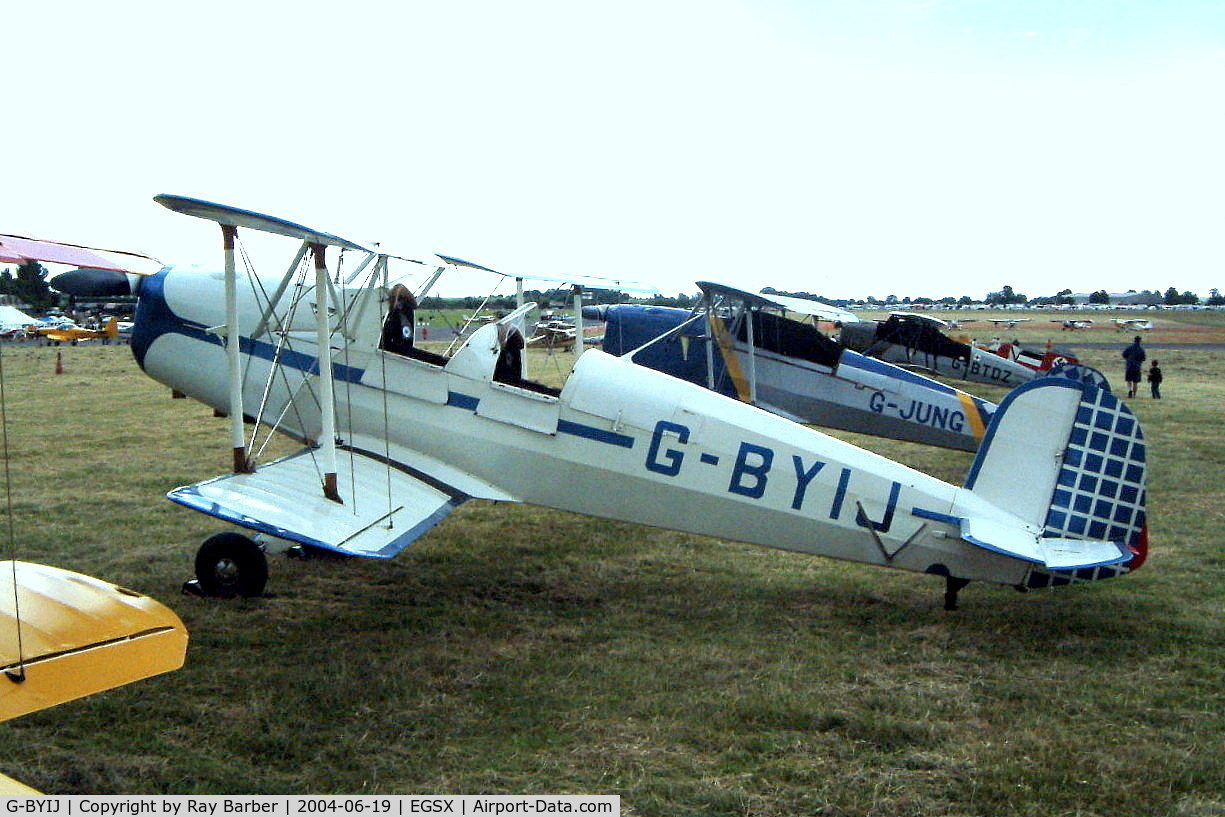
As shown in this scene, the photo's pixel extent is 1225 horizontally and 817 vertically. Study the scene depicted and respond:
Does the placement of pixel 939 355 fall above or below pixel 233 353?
below

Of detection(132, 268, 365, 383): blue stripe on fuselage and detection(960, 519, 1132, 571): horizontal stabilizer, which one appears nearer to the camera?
detection(960, 519, 1132, 571): horizontal stabilizer

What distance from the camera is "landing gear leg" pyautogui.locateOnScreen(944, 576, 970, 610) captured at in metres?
5.50

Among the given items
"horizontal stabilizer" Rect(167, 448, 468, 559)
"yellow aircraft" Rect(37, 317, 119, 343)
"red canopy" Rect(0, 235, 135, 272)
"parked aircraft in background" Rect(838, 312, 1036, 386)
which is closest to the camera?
"red canopy" Rect(0, 235, 135, 272)

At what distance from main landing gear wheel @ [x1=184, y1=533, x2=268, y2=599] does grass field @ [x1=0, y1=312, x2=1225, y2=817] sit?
0.17 meters

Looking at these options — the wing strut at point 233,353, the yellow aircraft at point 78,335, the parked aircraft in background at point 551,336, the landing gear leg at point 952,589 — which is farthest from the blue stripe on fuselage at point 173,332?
the yellow aircraft at point 78,335

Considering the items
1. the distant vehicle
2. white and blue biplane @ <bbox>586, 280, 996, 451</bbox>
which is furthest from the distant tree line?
white and blue biplane @ <bbox>586, 280, 996, 451</bbox>

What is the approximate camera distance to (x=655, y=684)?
4562mm

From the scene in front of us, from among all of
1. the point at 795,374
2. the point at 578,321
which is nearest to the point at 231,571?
the point at 578,321

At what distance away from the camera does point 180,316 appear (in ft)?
22.0

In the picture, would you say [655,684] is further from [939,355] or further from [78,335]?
[78,335]

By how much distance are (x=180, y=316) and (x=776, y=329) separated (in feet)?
21.2

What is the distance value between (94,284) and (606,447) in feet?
13.3

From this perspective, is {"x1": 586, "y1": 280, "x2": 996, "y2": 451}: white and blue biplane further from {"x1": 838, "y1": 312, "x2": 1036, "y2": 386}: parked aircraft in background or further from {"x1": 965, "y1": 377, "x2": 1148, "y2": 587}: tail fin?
{"x1": 838, "y1": 312, "x2": 1036, "y2": 386}: parked aircraft in background

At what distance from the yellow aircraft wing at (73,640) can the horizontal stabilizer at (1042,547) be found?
4051 mm
